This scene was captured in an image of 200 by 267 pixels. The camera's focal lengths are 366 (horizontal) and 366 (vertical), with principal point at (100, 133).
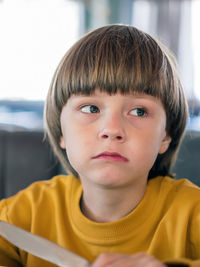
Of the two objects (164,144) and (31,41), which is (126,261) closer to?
(164,144)

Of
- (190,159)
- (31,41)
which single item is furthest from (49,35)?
(190,159)

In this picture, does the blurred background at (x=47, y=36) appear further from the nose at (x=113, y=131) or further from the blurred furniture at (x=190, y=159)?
the nose at (x=113, y=131)

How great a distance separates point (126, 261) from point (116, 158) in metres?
0.21

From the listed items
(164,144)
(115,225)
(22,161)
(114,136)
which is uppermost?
(114,136)

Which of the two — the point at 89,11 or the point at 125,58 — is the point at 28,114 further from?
the point at 125,58

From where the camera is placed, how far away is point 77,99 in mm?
796

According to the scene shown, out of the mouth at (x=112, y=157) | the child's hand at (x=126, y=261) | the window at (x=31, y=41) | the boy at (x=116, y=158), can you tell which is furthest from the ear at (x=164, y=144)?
the window at (x=31, y=41)

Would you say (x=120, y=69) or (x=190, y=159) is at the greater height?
(x=120, y=69)

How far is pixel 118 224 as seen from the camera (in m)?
0.79

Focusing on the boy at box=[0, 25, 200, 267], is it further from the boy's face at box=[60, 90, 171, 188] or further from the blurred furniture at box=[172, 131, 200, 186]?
the blurred furniture at box=[172, 131, 200, 186]

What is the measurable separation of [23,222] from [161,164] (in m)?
0.38

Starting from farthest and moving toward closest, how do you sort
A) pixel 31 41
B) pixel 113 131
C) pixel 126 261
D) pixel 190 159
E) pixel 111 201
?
pixel 31 41, pixel 190 159, pixel 111 201, pixel 113 131, pixel 126 261

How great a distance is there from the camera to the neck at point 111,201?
833 millimetres

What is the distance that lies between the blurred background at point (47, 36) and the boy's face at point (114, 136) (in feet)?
8.24
